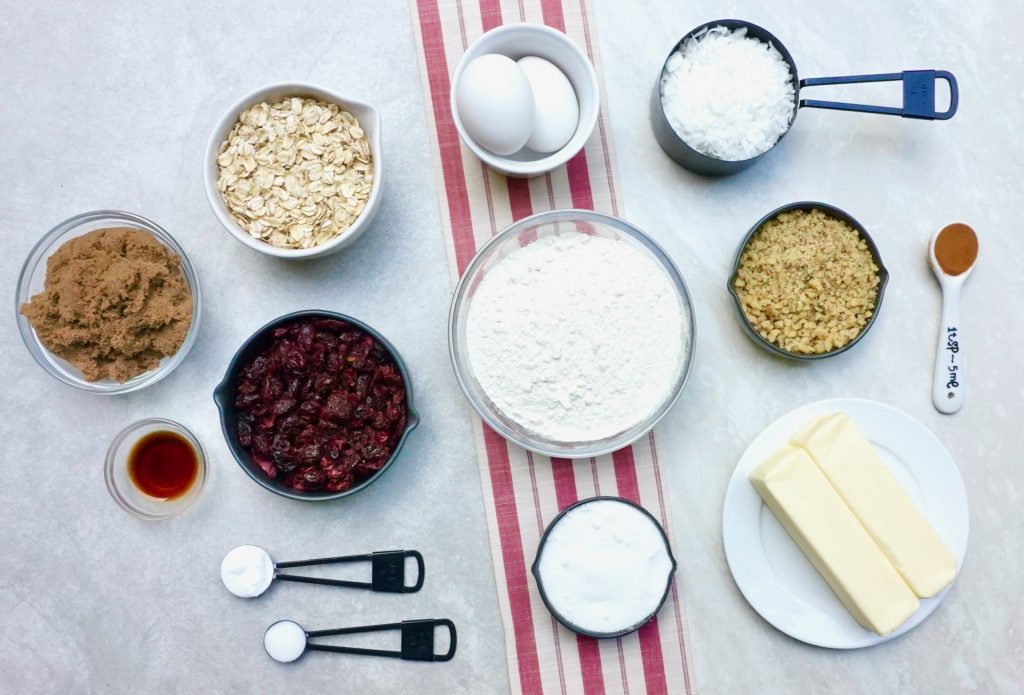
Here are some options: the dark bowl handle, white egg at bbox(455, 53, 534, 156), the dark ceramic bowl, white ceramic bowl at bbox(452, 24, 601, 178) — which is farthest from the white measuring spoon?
white egg at bbox(455, 53, 534, 156)

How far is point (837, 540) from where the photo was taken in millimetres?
1510

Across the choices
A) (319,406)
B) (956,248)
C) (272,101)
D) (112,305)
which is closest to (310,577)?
(319,406)

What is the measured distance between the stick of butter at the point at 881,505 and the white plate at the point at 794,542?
9 cm

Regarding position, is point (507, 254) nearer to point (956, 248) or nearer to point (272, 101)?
point (272, 101)

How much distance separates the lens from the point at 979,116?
1730 mm

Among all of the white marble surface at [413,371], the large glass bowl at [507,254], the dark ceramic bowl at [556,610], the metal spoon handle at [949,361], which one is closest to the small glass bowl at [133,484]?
the white marble surface at [413,371]

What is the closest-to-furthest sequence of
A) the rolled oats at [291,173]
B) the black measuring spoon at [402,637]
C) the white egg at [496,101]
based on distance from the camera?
the white egg at [496,101]
the rolled oats at [291,173]
the black measuring spoon at [402,637]

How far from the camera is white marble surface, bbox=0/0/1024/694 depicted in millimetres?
1632

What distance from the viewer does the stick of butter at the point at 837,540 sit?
150cm

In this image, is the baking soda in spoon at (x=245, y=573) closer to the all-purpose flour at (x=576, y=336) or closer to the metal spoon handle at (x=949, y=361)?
the all-purpose flour at (x=576, y=336)

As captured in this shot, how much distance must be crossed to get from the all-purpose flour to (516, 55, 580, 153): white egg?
0.21m

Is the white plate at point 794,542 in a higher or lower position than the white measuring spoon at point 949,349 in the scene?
lower

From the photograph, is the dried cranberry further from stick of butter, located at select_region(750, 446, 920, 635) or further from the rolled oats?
stick of butter, located at select_region(750, 446, 920, 635)

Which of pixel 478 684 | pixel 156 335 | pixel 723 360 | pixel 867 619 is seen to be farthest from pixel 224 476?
pixel 867 619
